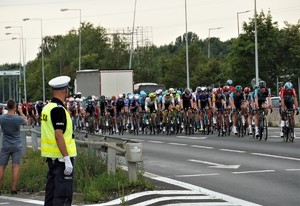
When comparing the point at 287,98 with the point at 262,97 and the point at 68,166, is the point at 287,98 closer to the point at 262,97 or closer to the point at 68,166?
the point at 262,97

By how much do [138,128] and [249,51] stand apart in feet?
98.7

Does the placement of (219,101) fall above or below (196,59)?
below

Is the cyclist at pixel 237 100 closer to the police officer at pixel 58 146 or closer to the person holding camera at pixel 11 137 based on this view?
the person holding camera at pixel 11 137

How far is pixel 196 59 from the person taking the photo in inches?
3472

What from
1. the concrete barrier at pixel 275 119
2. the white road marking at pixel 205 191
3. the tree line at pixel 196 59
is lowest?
the white road marking at pixel 205 191

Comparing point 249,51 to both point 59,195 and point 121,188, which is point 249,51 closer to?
point 121,188

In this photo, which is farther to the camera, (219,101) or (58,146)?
(219,101)

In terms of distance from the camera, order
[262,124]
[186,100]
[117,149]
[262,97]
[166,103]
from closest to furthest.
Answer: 1. [117,149]
2. [262,97]
3. [262,124]
4. [186,100]
5. [166,103]

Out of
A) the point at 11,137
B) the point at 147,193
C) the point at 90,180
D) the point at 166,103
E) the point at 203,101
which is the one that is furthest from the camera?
the point at 166,103

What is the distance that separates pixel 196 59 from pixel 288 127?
213 feet

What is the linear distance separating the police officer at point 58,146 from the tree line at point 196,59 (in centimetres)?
3410

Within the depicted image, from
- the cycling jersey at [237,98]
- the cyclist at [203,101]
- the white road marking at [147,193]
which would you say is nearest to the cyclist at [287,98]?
the cycling jersey at [237,98]

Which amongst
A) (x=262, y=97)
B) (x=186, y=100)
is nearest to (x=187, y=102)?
(x=186, y=100)

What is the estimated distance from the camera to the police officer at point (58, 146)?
28.0ft
